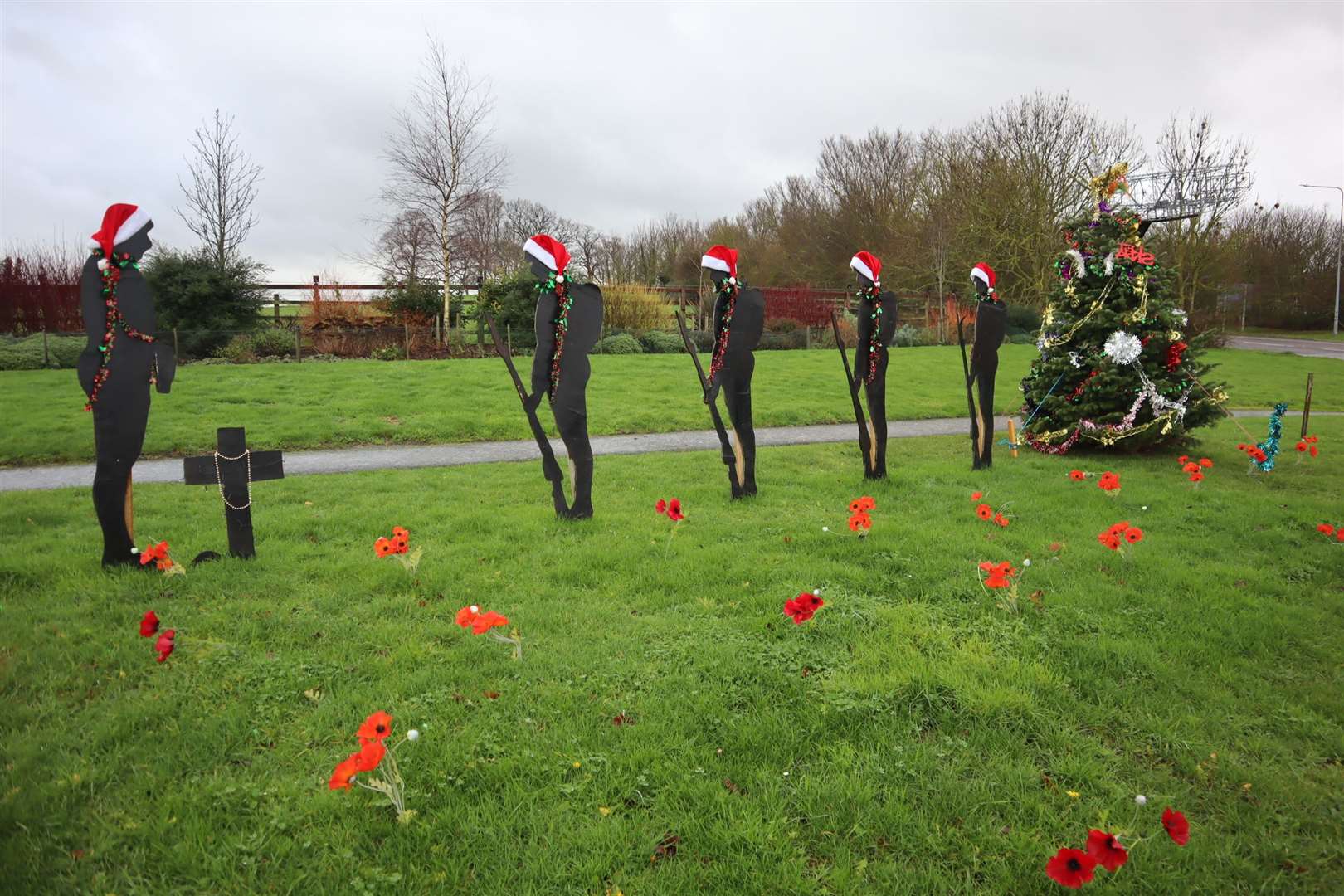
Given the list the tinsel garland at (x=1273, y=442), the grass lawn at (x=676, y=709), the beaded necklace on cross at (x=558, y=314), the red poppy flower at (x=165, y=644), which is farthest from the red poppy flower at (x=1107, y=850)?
the tinsel garland at (x=1273, y=442)

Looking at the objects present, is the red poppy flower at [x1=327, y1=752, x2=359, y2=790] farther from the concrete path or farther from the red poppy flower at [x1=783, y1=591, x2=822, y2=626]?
the concrete path

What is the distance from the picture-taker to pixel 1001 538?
227 inches

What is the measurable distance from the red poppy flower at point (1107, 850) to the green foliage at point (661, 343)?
63.7 feet

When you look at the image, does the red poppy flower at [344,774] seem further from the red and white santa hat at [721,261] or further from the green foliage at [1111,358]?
the green foliage at [1111,358]

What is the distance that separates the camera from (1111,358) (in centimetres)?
928

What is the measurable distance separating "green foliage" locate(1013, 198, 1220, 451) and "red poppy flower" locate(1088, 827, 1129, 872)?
27.9ft

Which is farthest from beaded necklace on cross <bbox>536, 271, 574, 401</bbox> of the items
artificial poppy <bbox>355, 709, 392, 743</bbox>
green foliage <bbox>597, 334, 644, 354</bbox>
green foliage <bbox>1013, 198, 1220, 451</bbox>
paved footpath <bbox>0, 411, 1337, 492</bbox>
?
green foliage <bbox>597, 334, 644, 354</bbox>

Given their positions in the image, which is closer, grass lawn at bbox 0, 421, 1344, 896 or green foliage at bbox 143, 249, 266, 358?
grass lawn at bbox 0, 421, 1344, 896

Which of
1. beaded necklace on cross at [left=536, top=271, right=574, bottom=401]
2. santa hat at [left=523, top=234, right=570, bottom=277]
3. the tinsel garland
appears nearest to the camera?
santa hat at [left=523, top=234, right=570, bottom=277]

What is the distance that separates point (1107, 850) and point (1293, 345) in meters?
41.5

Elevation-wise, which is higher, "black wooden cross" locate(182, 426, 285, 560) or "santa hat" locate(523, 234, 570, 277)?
"santa hat" locate(523, 234, 570, 277)

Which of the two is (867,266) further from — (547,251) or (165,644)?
(165,644)

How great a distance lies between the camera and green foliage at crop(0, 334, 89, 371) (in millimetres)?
15336

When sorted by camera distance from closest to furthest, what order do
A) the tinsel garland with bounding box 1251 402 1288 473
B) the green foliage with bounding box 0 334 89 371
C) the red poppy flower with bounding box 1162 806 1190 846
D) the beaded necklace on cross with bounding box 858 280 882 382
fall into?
the red poppy flower with bounding box 1162 806 1190 846, the beaded necklace on cross with bounding box 858 280 882 382, the tinsel garland with bounding box 1251 402 1288 473, the green foliage with bounding box 0 334 89 371
